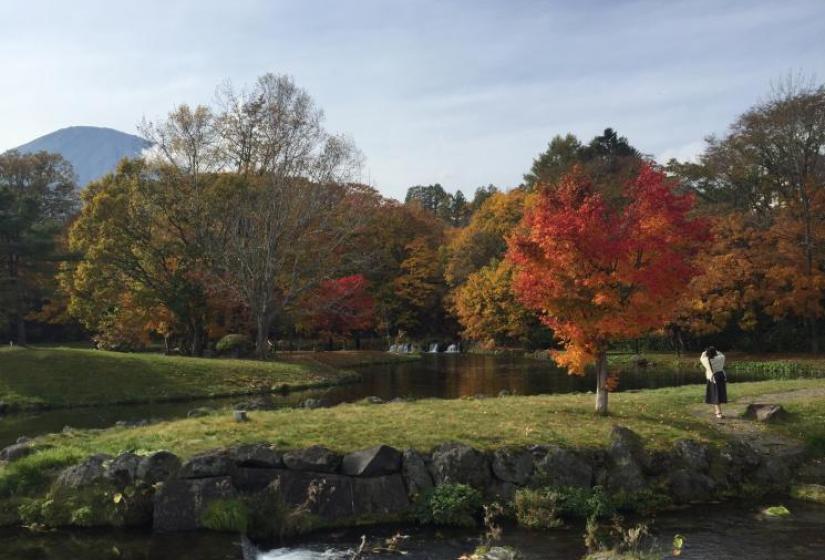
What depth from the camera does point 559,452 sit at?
1402 cm

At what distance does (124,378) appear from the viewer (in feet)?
105

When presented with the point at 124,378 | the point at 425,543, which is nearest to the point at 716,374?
the point at 425,543

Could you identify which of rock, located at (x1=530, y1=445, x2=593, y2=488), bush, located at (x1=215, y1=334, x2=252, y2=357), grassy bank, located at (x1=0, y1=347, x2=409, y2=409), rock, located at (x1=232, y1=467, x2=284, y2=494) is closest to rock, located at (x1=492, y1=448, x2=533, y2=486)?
rock, located at (x1=530, y1=445, x2=593, y2=488)

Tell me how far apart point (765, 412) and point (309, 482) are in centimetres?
1255

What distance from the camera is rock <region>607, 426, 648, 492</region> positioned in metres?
14.0

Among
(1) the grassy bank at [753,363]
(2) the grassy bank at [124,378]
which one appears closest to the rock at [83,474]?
(2) the grassy bank at [124,378]

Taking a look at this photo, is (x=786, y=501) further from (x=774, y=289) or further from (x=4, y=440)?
(x=774, y=289)

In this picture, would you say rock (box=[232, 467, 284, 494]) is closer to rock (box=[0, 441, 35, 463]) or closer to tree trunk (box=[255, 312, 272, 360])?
rock (box=[0, 441, 35, 463])

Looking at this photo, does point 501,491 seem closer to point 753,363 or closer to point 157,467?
point 157,467

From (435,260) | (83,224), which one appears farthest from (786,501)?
(435,260)

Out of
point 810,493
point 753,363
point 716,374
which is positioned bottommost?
point 810,493

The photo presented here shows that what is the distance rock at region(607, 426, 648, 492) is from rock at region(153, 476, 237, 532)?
769cm

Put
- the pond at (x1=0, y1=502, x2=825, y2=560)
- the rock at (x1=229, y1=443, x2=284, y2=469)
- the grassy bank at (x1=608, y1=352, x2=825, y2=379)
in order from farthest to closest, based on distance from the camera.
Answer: the grassy bank at (x1=608, y1=352, x2=825, y2=379) < the rock at (x1=229, y1=443, x2=284, y2=469) < the pond at (x1=0, y1=502, x2=825, y2=560)

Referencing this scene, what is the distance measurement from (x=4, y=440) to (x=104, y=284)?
2455 centimetres
